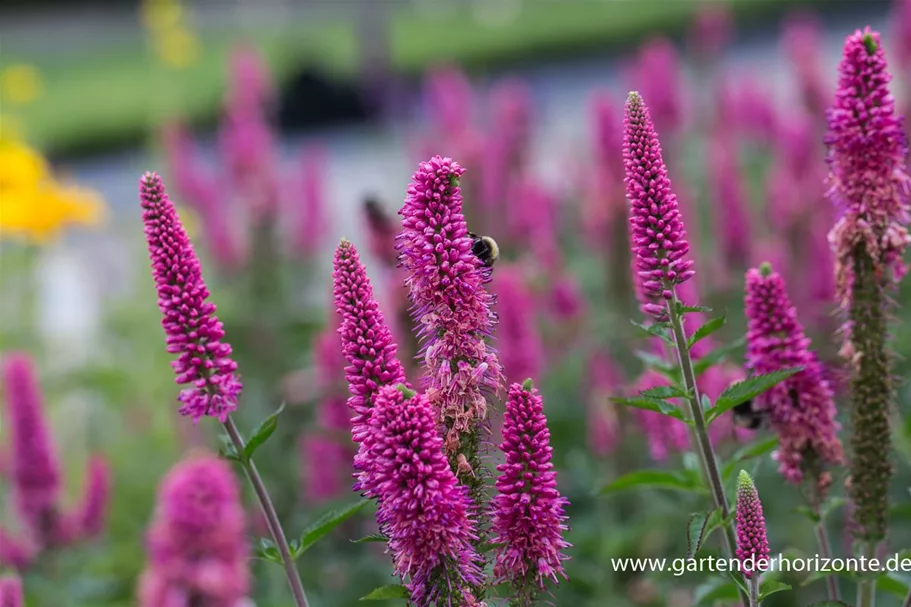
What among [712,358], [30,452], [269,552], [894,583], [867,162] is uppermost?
[867,162]

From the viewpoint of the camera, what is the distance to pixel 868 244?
1.64 metres

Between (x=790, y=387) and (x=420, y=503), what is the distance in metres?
0.76

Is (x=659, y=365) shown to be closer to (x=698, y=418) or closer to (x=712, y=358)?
(x=712, y=358)

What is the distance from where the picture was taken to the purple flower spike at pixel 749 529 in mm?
1394

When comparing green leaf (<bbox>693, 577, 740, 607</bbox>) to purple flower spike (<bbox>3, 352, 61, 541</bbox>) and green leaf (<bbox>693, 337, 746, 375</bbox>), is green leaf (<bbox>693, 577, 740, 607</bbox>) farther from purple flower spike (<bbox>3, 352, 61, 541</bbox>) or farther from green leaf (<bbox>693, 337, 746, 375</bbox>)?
purple flower spike (<bbox>3, 352, 61, 541</bbox>)

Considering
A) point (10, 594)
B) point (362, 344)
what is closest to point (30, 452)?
point (10, 594)

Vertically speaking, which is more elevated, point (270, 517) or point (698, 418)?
point (698, 418)

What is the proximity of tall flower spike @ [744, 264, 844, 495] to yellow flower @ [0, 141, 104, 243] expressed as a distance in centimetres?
328

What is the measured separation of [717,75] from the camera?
6137mm

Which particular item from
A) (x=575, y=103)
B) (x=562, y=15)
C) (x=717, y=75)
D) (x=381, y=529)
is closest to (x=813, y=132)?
(x=717, y=75)

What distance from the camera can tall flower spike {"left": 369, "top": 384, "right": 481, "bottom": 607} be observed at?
1198 millimetres

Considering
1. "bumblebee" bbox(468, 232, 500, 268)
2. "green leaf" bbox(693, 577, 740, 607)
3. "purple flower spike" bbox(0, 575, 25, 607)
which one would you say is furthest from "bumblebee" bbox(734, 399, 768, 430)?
"purple flower spike" bbox(0, 575, 25, 607)

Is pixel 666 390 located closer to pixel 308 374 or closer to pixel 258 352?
pixel 308 374

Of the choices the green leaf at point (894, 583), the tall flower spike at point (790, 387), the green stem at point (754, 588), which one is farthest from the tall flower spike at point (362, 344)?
the green leaf at point (894, 583)
